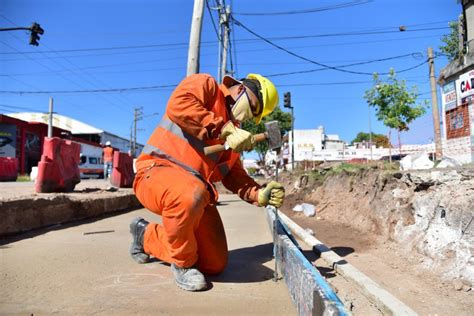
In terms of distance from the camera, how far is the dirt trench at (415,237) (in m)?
3.96

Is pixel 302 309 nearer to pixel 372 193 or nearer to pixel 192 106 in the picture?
pixel 192 106

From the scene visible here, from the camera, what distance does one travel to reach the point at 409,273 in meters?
4.57

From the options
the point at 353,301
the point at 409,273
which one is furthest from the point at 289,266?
the point at 409,273

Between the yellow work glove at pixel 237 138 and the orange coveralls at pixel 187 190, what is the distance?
57mm

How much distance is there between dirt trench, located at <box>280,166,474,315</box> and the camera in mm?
3959

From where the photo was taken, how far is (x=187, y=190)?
9.50 ft

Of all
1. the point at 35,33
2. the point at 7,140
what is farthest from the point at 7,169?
the point at 7,140

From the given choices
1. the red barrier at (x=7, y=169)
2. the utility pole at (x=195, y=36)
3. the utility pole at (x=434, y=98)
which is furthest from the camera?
the red barrier at (x=7, y=169)

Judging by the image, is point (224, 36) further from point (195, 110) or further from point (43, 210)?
point (195, 110)

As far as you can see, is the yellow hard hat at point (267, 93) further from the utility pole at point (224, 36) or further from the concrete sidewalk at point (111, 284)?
the utility pole at point (224, 36)

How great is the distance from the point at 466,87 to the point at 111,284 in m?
12.1

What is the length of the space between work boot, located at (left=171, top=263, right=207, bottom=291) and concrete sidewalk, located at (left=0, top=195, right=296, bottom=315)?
0.06 metres

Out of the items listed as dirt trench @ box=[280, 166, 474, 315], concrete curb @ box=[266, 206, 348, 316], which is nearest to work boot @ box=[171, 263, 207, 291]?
concrete curb @ box=[266, 206, 348, 316]

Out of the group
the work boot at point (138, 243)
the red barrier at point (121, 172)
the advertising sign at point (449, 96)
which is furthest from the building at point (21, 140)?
the work boot at point (138, 243)
